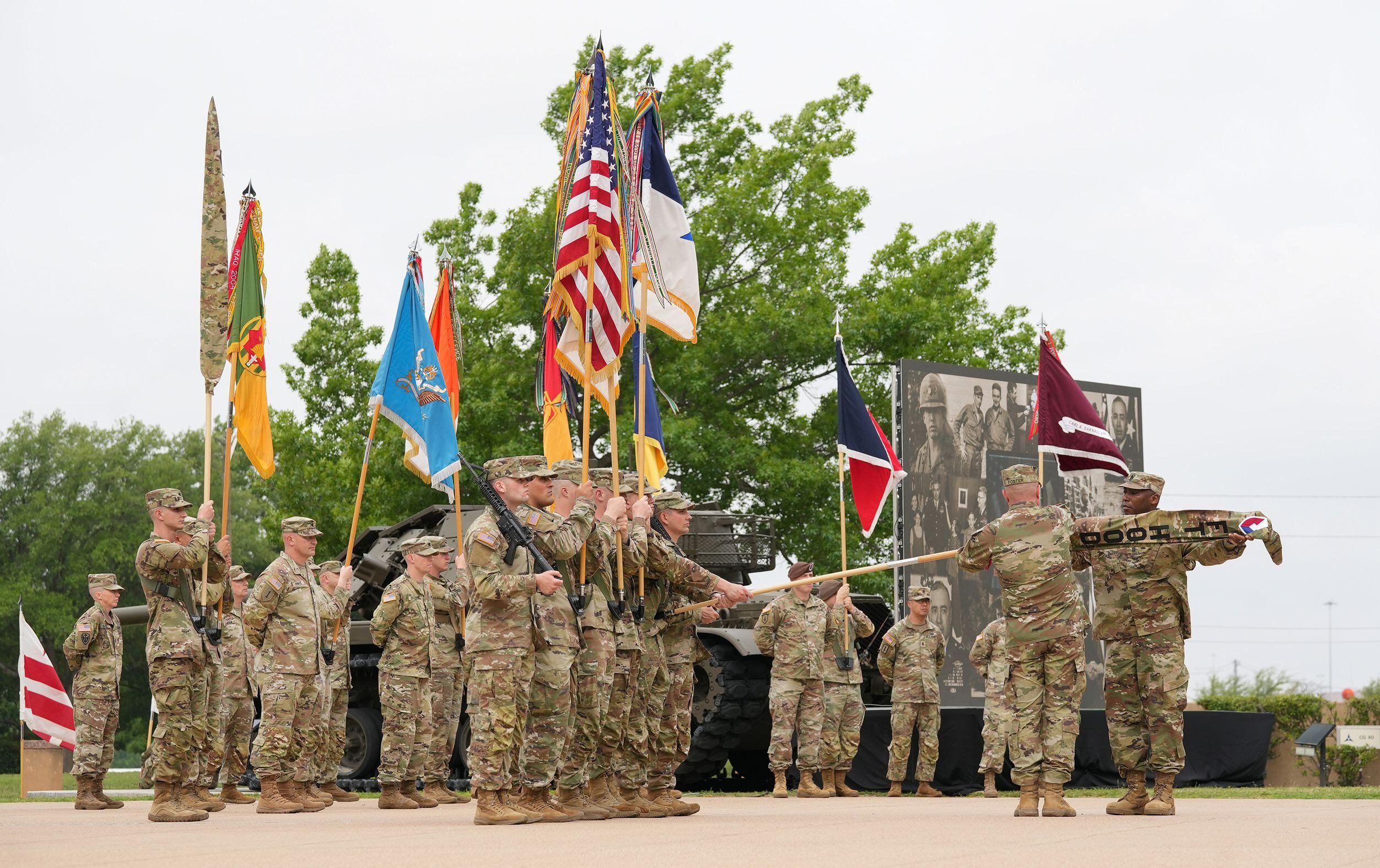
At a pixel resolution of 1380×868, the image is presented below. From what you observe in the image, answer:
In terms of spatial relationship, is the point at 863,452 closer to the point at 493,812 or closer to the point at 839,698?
the point at 839,698

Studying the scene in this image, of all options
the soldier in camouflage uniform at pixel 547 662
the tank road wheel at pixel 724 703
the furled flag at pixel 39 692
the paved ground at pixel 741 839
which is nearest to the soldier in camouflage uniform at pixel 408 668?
the paved ground at pixel 741 839

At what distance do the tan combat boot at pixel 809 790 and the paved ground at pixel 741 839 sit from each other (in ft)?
10.8

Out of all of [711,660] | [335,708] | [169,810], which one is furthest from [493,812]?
[711,660]

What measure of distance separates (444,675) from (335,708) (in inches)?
58.6

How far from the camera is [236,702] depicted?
13.1 metres

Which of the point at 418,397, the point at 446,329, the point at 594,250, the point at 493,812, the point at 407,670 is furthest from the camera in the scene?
the point at 446,329

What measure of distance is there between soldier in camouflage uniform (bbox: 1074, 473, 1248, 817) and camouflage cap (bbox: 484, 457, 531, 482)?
11.7 ft

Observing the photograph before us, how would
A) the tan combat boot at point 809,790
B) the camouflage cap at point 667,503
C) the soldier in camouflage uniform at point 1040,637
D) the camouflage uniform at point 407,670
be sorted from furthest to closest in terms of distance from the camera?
the tan combat boot at point 809,790 → the camouflage uniform at point 407,670 → the camouflage cap at point 667,503 → the soldier in camouflage uniform at point 1040,637

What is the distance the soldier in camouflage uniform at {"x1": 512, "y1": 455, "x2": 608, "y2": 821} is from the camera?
333 inches

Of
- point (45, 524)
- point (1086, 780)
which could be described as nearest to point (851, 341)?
point (1086, 780)

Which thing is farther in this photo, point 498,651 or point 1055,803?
point 1055,803

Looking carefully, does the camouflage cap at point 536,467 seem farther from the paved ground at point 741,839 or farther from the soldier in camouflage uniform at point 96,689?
the soldier in camouflage uniform at point 96,689

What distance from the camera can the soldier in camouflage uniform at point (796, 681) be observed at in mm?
14023

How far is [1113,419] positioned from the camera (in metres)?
20.5
